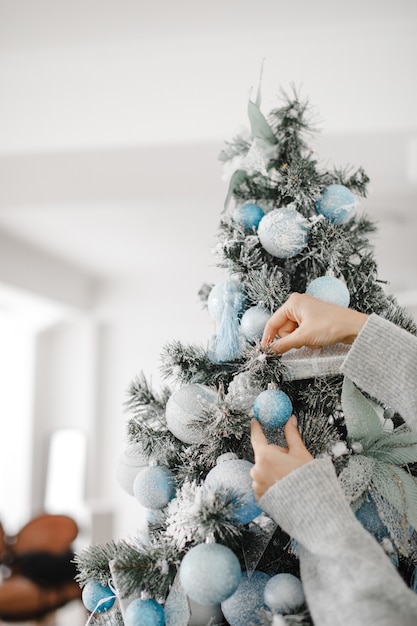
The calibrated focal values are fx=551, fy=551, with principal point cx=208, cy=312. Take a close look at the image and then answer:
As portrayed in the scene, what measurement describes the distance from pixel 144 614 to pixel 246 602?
13 cm

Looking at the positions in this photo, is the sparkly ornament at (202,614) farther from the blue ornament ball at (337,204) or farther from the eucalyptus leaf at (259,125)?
the eucalyptus leaf at (259,125)

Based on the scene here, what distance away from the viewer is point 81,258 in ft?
14.6

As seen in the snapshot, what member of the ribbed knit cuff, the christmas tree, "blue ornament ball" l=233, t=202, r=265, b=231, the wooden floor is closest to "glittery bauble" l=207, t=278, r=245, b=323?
the christmas tree

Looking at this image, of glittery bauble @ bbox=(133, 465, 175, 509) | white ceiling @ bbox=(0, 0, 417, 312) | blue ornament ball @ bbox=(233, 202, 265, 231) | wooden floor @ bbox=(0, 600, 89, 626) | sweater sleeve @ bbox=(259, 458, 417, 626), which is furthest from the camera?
wooden floor @ bbox=(0, 600, 89, 626)

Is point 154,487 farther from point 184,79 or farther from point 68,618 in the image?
point 68,618

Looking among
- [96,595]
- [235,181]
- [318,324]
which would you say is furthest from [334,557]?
[235,181]

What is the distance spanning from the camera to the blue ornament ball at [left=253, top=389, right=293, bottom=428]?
0.69 m

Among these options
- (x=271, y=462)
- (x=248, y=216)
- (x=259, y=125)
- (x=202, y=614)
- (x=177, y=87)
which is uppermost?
(x=177, y=87)

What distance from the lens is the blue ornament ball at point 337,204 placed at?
2.82 feet

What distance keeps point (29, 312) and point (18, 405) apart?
91 centimetres

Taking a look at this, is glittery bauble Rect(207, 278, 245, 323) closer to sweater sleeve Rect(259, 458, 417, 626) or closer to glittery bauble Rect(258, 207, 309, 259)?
glittery bauble Rect(258, 207, 309, 259)

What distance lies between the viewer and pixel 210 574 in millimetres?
591

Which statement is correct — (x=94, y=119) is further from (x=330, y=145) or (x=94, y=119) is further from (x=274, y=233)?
(x=274, y=233)

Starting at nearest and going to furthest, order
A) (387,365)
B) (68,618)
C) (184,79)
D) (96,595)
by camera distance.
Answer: (387,365), (96,595), (184,79), (68,618)
